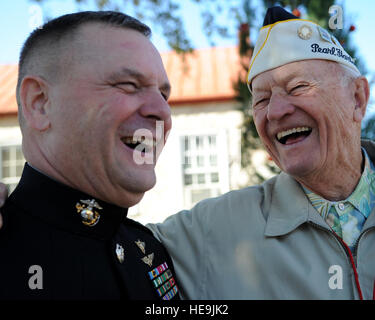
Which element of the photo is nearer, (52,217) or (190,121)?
(52,217)

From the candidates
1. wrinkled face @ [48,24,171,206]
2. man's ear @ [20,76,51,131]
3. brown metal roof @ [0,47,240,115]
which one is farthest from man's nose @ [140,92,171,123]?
brown metal roof @ [0,47,240,115]

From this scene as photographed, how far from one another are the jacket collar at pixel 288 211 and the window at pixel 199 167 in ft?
23.6

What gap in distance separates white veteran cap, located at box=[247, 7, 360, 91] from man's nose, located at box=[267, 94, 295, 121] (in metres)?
0.20

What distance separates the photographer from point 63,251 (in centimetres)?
143

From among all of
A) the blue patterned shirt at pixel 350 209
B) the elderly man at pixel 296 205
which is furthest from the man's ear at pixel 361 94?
the blue patterned shirt at pixel 350 209

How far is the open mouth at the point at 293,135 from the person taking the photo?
219cm

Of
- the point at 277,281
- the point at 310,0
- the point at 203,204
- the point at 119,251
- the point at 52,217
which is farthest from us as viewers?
the point at 310,0

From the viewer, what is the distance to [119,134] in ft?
4.95

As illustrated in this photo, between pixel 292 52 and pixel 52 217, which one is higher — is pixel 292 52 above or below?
above

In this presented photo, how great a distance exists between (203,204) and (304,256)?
68 centimetres

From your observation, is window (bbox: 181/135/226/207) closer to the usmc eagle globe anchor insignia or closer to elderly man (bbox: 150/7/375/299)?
elderly man (bbox: 150/7/375/299)

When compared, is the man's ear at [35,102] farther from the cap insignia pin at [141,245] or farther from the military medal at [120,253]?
the cap insignia pin at [141,245]

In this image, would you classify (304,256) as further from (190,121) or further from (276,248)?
(190,121)
